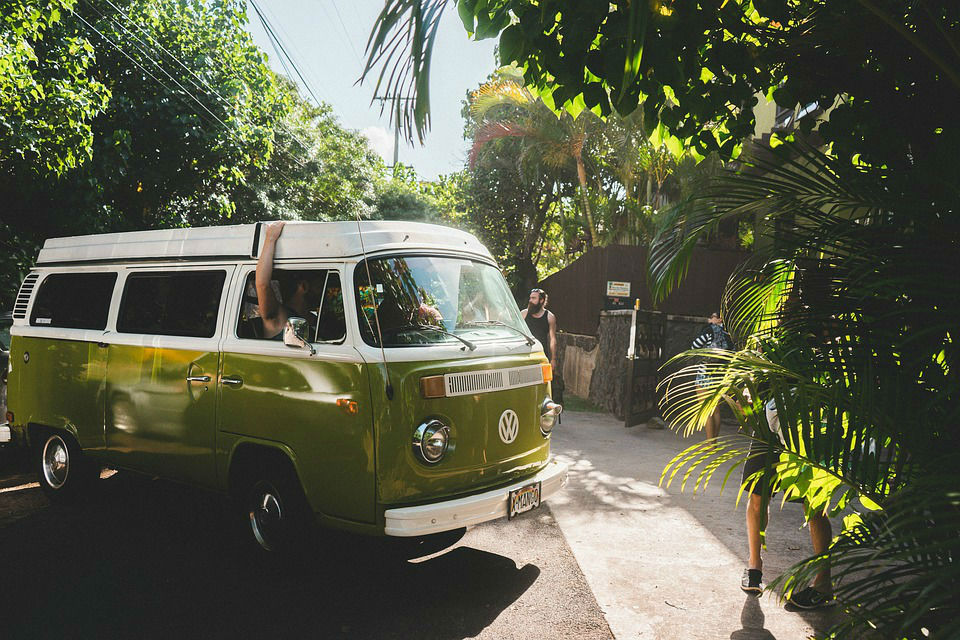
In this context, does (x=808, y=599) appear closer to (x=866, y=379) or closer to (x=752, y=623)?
(x=752, y=623)

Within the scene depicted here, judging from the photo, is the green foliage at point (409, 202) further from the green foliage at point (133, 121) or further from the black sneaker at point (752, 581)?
the black sneaker at point (752, 581)

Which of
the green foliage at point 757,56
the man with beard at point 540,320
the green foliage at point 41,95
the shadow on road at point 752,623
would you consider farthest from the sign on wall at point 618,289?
the green foliage at point 757,56

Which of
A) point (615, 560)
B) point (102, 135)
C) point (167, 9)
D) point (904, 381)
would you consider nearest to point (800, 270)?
point (904, 381)

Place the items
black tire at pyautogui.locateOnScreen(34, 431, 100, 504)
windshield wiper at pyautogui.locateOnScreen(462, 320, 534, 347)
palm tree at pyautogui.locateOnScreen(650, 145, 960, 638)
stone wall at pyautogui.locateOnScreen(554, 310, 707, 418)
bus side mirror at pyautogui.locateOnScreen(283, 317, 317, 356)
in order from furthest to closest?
1. stone wall at pyautogui.locateOnScreen(554, 310, 707, 418)
2. black tire at pyautogui.locateOnScreen(34, 431, 100, 504)
3. windshield wiper at pyautogui.locateOnScreen(462, 320, 534, 347)
4. bus side mirror at pyautogui.locateOnScreen(283, 317, 317, 356)
5. palm tree at pyautogui.locateOnScreen(650, 145, 960, 638)

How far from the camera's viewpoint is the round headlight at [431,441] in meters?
4.22

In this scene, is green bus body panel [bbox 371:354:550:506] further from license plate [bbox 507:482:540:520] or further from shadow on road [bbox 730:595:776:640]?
shadow on road [bbox 730:595:776:640]

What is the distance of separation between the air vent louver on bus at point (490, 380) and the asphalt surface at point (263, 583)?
1302 mm

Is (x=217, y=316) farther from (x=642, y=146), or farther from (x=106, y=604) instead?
(x=642, y=146)

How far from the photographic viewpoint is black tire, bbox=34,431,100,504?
20.2ft

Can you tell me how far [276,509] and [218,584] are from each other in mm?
577

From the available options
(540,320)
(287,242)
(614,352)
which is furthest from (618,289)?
(287,242)

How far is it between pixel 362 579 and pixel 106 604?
1.54 m

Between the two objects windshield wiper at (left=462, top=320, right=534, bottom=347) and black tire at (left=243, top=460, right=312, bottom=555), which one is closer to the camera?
black tire at (left=243, top=460, right=312, bottom=555)

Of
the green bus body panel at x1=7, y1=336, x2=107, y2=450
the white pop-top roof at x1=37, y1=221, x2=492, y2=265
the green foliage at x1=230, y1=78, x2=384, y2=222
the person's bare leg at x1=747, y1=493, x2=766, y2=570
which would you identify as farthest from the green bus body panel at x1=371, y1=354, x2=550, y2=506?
the green foliage at x1=230, y1=78, x2=384, y2=222
